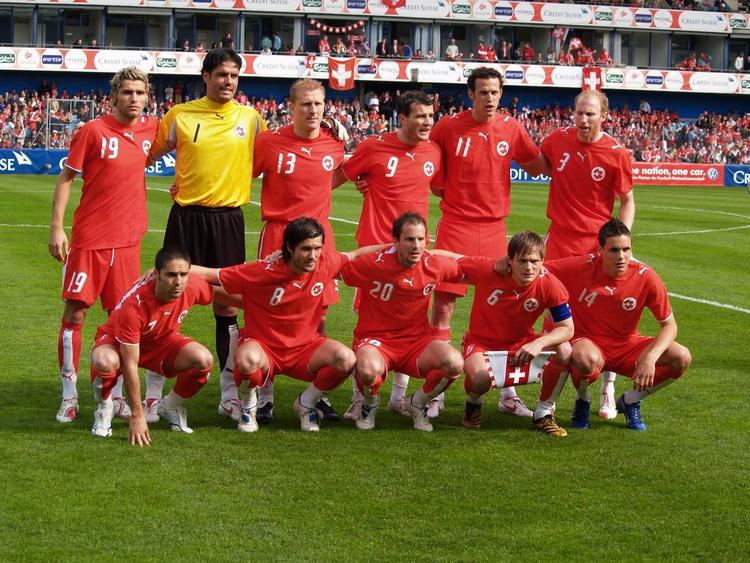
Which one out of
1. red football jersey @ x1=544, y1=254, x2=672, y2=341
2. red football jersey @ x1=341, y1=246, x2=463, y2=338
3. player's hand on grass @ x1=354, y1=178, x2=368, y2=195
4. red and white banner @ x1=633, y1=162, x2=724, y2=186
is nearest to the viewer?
red football jersey @ x1=341, y1=246, x2=463, y2=338

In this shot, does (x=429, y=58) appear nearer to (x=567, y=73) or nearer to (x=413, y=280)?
(x=567, y=73)

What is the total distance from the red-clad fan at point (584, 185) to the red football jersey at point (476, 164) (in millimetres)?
403

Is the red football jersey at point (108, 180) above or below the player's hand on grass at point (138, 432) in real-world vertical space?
above

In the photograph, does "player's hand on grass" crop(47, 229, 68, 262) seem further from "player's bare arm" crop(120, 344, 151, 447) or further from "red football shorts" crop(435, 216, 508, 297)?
"red football shorts" crop(435, 216, 508, 297)

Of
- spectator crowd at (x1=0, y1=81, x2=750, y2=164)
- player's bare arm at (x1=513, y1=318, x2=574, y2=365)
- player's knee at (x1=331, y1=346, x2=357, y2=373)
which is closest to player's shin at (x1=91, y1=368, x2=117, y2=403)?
player's knee at (x1=331, y1=346, x2=357, y2=373)

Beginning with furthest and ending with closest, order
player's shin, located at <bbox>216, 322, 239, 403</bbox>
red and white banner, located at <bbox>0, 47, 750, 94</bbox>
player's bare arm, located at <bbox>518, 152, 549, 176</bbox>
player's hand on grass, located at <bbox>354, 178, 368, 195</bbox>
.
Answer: red and white banner, located at <bbox>0, 47, 750, 94</bbox> < player's bare arm, located at <bbox>518, 152, 549, 176</bbox> < player's hand on grass, located at <bbox>354, 178, 368, 195</bbox> < player's shin, located at <bbox>216, 322, 239, 403</bbox>

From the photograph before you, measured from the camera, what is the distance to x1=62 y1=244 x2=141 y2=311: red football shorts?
7.16 meters

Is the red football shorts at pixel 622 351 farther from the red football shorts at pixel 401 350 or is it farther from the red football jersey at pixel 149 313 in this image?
the red football jersey at pixel 149 313

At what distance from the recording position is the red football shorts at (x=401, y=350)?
23.4 ft

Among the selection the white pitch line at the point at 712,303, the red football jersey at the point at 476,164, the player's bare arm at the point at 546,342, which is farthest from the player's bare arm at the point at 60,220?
the white pitch line at the point at 712,303

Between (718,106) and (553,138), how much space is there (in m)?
52.9

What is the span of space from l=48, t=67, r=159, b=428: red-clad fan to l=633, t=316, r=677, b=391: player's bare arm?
10.5ft

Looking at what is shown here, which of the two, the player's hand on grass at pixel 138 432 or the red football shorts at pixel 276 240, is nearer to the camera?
the player's hand on grass at pixel 138 432

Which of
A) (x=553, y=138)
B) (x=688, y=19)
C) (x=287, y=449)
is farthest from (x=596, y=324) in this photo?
(x=688, y=19)
